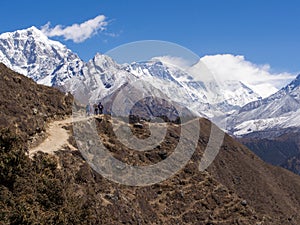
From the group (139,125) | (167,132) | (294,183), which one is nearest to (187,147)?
(167,132)

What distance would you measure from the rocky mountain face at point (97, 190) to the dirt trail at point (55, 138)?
1.18 m

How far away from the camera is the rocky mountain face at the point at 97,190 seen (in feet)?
126

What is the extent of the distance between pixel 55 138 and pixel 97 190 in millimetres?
10893

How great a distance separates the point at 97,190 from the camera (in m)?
56.4

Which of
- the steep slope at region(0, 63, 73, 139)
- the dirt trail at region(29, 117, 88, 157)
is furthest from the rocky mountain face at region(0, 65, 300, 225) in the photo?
the dirt trail at region(29, 117, 88, 157)

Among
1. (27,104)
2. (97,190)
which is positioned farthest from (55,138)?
(97,190)

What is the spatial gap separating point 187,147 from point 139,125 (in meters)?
14.3

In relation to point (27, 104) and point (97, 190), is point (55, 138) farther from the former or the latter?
point (97, 190)

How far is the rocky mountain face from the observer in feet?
126

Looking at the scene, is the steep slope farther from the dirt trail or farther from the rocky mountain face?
the dirt trail

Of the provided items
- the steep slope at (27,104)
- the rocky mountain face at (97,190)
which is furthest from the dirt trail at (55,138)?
the steep slope at (27,104)

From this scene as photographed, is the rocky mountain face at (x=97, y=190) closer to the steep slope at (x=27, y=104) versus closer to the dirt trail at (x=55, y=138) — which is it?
the steep slope at (x=27, y=104)

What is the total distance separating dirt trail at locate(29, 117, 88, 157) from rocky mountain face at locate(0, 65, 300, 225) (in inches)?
46.5

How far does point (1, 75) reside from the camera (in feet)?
229
